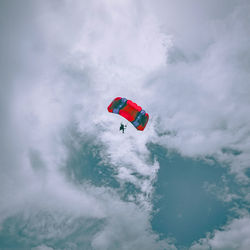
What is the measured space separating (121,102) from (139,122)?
16.0 ft

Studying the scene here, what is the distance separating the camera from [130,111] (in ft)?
106

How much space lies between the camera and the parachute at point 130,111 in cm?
3130

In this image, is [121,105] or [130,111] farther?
[130,111]

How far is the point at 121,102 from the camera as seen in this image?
104 feet

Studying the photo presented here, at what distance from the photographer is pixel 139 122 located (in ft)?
110

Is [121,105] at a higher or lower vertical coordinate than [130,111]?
higher

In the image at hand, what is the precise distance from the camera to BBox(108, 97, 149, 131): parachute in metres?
31.3
